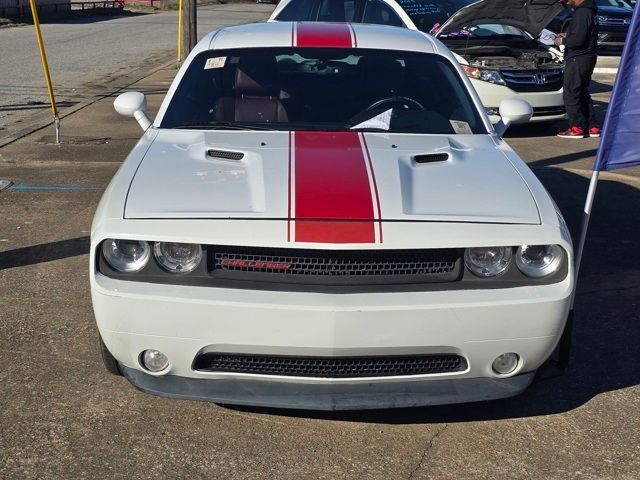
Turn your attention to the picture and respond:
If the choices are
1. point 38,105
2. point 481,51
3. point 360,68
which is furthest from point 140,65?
point 360,68

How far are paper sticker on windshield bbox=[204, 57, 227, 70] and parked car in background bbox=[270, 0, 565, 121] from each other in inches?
216

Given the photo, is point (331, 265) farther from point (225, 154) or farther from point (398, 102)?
point (398, 102)

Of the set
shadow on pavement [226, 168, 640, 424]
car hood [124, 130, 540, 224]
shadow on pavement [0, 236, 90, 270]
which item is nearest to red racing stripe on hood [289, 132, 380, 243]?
car hood [124, 130, 540, 224]

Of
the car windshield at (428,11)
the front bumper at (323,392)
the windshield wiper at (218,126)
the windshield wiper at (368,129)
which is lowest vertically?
the car windshield at (428,11)

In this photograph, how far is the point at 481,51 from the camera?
1112 cm

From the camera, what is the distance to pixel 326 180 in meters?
3.66

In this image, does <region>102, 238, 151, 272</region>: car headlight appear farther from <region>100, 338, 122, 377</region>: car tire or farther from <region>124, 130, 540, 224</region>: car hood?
<region>100, 338, 122, 377</region>: car tire

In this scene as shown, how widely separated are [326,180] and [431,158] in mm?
657

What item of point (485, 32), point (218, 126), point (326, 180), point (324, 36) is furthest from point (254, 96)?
point (485, 32)

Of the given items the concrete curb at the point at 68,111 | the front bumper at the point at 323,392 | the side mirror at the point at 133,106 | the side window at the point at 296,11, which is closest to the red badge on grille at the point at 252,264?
the front bumper at the point at 323,392

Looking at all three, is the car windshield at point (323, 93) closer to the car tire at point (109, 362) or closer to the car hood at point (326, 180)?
the car hood at point (326, 180)

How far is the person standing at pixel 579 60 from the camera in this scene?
10.4m

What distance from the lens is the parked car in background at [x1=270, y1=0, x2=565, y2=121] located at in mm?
10562

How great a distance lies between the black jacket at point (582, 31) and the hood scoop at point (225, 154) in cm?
734
